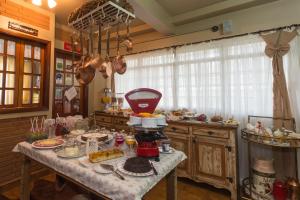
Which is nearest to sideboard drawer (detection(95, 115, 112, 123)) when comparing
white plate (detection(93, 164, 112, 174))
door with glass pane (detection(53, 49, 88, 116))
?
door with glass pane (detection(53, 49, 88, 116))

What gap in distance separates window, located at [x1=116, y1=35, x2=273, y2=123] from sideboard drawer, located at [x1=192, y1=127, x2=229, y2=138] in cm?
46

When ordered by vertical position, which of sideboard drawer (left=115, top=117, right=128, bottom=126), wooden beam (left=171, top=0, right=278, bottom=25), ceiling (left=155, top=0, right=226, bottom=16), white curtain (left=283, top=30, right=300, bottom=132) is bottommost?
sideboard drawer (left=115, top=117, right=128, bottom=126)

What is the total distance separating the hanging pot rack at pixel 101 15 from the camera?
1410 millimetres

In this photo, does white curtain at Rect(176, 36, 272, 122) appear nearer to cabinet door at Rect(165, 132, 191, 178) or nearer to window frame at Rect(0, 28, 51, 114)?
cabinet door at Rect(165, 132, 191, 178)

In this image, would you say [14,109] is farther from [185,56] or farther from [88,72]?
[185,56]

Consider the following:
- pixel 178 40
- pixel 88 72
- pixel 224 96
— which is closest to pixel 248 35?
pixel 224 96

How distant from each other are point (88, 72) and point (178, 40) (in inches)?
72.9

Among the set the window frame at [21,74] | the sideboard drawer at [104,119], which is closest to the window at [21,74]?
the window frame at [21,74]

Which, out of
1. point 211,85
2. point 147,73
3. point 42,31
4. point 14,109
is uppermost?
point 42,31

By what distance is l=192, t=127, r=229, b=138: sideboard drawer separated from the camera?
2.15m

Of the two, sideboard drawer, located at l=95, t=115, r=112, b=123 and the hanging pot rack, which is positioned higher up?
the hanging pot rack

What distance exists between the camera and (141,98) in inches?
53.1

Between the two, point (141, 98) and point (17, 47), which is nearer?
point (141, 98)

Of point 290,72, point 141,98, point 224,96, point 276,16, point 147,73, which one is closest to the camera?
point 141,98
